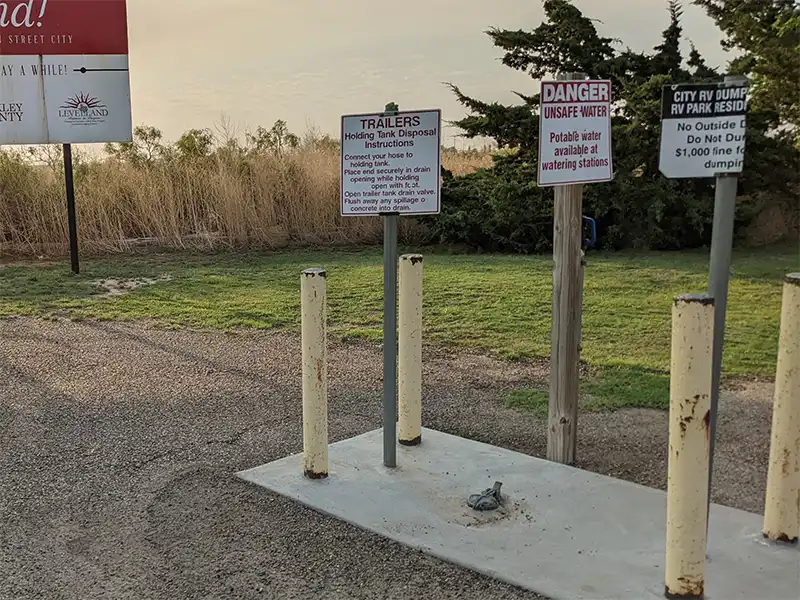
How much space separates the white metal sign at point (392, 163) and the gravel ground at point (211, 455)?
4.74 feet

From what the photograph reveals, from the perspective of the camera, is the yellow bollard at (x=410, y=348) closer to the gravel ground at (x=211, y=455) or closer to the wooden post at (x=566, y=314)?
the gravel ground at (x=211, y=455)

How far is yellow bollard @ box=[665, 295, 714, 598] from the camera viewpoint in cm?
256

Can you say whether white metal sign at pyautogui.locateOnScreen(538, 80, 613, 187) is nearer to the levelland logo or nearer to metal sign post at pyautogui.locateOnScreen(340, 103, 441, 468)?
metal sign post at pyautogui.locateOnScreen(340, 103, 441, 468)

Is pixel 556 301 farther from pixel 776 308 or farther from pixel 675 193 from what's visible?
pixel 675 193

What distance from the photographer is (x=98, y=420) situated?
4840 millimetres

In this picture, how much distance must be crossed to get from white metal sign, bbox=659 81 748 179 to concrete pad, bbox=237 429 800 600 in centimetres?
141

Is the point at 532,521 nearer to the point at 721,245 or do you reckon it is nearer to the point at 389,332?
the point at 389,332

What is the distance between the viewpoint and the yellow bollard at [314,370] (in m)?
3.65

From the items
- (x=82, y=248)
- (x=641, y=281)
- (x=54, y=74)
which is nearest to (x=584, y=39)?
(x=641, y=281)

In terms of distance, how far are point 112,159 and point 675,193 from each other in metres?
8.88

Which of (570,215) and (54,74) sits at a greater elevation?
(54,74)

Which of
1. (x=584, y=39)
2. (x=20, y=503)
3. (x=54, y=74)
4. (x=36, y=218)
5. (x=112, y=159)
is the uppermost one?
(x=584, y=39)

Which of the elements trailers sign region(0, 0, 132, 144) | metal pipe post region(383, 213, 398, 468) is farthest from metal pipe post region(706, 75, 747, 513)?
trailers sign region(0, 0, 132, 144)

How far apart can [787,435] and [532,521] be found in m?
1.04
